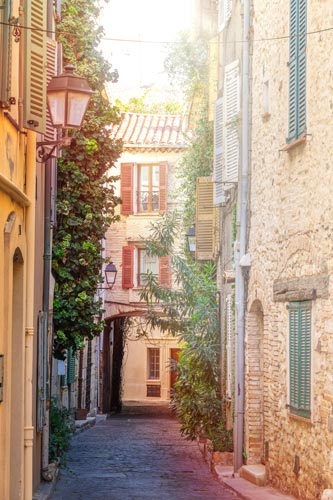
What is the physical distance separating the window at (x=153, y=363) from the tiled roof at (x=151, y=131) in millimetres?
11097

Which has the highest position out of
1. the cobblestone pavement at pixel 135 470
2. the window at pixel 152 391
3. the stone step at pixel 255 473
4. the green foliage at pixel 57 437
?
the green foliage at pixel 57 437

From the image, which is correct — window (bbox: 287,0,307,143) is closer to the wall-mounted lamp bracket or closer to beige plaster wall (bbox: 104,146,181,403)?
the wall-mounted lamp bracket

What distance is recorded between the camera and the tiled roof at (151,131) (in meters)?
38.0

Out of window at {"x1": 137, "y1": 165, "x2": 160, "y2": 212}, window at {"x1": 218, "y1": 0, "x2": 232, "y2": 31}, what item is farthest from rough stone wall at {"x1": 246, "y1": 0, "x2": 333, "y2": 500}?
window at {"x1": 137, "y1": 165, "x2": 160, "y2": 212}

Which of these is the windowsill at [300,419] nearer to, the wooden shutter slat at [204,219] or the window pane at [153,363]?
the wooden shutter slat at [204,219]

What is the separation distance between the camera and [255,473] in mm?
15742

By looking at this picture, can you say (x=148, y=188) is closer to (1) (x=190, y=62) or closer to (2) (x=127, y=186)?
(2) (x=127, y=186)

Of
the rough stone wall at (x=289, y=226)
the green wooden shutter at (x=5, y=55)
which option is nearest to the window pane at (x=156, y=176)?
the rough stone wall at (x=289, y=226)

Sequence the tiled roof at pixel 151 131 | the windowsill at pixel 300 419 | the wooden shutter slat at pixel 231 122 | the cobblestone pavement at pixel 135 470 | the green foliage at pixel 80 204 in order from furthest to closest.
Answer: the tiled roof at pixel 151 131 < the wooden shutter slat at pixel 231 122 < the green foliage at pixel 80 204 < the cobblestone pavement at pixel 135 470 < the windowsill at pixel 300 419

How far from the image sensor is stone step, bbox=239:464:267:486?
15500 mm

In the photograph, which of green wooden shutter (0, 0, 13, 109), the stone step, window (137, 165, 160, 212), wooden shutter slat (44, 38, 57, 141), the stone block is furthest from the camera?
window (137, 165, 160, 212)

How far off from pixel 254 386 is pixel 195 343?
4182 mm

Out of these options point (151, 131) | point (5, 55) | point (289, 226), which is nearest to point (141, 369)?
point (151, 131)

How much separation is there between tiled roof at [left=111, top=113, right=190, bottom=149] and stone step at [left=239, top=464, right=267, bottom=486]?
21.7m
